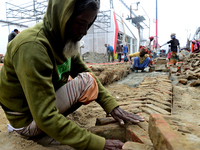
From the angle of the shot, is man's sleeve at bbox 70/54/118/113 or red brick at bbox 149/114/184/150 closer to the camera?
red brick at bbox 149/114/184/150

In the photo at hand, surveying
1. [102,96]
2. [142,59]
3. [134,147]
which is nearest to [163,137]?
[134,147]

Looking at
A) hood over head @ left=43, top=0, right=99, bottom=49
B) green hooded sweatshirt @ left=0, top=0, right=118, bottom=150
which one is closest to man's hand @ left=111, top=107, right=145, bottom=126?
green hooded sweatshirt @ left=0, top=0, right=118, bottom=150

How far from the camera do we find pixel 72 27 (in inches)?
45.7

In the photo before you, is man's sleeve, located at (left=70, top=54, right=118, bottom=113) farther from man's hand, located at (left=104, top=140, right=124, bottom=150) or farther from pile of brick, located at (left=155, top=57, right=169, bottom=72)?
pile of brick, located at (left=155, top=57, right=169, bottom=72)

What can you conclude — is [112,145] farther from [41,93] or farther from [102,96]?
[41,93]

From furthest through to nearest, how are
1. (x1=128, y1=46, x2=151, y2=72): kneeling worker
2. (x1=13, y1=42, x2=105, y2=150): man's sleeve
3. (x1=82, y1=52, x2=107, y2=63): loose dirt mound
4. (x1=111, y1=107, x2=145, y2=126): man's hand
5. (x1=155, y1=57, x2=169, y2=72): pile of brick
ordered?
(x1=82, y1=52, x2=107, y2=63): loose dirt mound → (x1=128, y1=46, x2=151, y2=72): kneeling worker → (x1=155, y1=57, x2=169, y2=72): pile of brick → (x1=111, y1=107, x2=145, y2=126): man's hand → (x1=13, y1=42, x2=105, y2=150): man's sleeve

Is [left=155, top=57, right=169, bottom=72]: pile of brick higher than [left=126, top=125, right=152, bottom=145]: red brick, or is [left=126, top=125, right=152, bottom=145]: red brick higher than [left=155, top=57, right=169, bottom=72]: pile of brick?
[left=155, top=57, right=169, bottom=72]: pile of brick

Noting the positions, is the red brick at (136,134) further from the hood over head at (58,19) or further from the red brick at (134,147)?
the hood over head at (58,19)

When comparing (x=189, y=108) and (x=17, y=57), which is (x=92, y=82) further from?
(x=189, y=108)

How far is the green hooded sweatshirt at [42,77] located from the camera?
953 millimetres

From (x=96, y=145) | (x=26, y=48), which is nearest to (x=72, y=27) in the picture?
(x=26, y=48)

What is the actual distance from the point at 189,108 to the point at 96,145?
2.33 m

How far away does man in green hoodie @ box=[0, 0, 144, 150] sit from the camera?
959 mm

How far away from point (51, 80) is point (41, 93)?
133mm
